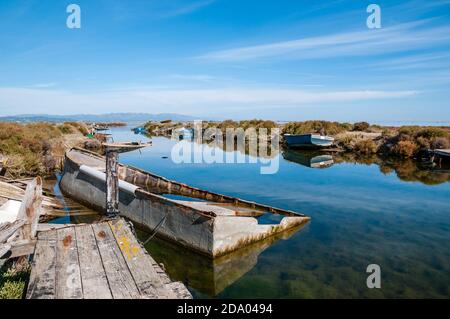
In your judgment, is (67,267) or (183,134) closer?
(67,267)

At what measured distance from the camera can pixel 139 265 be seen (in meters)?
5.66

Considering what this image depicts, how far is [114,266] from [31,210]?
342 centimetres

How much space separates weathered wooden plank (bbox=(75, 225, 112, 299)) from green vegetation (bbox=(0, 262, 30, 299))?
1.21 m

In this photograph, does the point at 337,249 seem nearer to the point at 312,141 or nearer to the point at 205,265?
the point at 205,265

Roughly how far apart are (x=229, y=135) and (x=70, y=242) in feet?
179

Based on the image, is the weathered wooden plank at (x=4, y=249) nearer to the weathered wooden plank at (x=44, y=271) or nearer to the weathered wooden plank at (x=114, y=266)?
the weathered wooden plank at (x=44, y=271)

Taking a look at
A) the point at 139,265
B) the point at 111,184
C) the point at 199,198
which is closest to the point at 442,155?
the point at 199,198

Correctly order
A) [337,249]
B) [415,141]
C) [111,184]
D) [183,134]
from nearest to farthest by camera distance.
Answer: [111,184] < [337,249] < [415,141] < [183,134]

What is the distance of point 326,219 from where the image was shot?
1485 centimetres

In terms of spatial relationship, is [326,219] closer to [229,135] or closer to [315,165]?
[315,165]

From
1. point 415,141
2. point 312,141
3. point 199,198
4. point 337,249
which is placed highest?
point 415,141

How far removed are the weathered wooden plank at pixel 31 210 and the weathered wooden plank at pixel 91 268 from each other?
1.27 m

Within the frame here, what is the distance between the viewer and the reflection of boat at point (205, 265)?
30.7 ft
